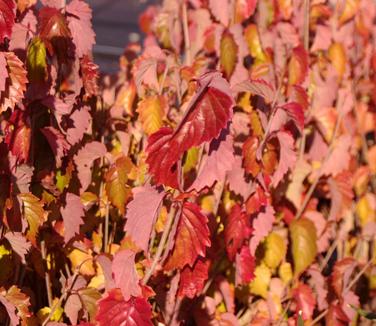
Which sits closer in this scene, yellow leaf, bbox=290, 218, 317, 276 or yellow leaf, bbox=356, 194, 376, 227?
yellow leaf, bbox=290, 218, 317, 276

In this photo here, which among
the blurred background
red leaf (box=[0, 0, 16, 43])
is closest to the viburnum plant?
red leaf (box=[0, 0, 16, 43])

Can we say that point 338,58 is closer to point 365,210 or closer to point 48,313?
point 365,210

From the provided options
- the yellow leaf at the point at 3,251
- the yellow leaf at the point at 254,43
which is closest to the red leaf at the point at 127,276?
the yellow leaf at the point at 3,251

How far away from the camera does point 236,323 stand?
2.33m

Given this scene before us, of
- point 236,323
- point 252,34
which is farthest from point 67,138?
point 252,34

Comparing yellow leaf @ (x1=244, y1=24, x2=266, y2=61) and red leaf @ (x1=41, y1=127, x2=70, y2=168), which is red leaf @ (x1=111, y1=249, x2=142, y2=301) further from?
yellow leaf @ (x1=244, y1=24, x2=266, y2=61)

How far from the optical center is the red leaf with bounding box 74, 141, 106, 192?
7.06ft

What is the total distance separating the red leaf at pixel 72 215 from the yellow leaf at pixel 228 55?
70 centimetres

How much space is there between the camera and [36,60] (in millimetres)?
1937

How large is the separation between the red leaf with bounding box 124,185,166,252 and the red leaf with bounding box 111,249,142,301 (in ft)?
0.31

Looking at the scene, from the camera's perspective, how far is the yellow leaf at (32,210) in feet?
6.17

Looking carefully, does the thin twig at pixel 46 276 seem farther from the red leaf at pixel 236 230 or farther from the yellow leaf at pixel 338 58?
the yellow leaf at pixel 338 58

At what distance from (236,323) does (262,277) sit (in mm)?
244

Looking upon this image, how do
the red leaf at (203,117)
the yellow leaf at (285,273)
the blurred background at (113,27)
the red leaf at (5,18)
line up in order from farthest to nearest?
the blurred background at (113,27)
the yellow leaf at (285,273)
the red leaf at (5,18)
the red leaf at (203,117)
